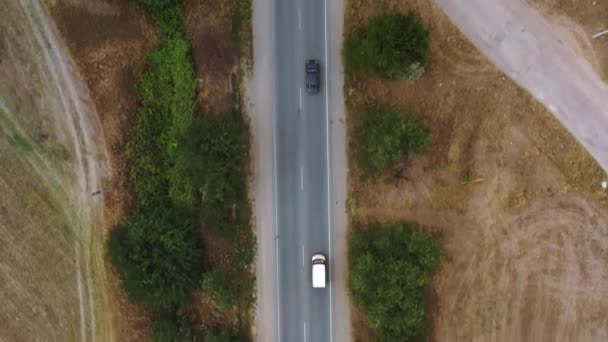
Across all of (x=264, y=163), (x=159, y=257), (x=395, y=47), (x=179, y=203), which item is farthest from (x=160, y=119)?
(x=395, y=47)

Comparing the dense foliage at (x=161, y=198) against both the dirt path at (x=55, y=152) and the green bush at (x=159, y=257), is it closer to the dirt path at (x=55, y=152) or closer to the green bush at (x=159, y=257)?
the green bush at (x=159, y=257)

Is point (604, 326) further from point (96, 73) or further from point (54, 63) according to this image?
point (54, 63)

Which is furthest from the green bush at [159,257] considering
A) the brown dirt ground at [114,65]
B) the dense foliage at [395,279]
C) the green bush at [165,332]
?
the dense foliage at [395,279]

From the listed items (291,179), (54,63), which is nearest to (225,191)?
(291,179)

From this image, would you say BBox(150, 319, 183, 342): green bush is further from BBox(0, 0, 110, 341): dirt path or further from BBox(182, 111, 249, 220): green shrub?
BBox(182, 111, 249, 220): green shrub

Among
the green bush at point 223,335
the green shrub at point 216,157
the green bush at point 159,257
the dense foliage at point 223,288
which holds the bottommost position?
the green bush at point 223,335

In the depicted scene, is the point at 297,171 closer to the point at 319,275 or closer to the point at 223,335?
the point at 319,275

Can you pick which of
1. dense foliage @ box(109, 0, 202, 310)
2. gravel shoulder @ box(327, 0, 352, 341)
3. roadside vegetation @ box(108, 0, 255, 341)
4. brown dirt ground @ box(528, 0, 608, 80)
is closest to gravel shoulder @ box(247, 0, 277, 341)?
roadside vegetation @ box(108, 0, 255, 341)
